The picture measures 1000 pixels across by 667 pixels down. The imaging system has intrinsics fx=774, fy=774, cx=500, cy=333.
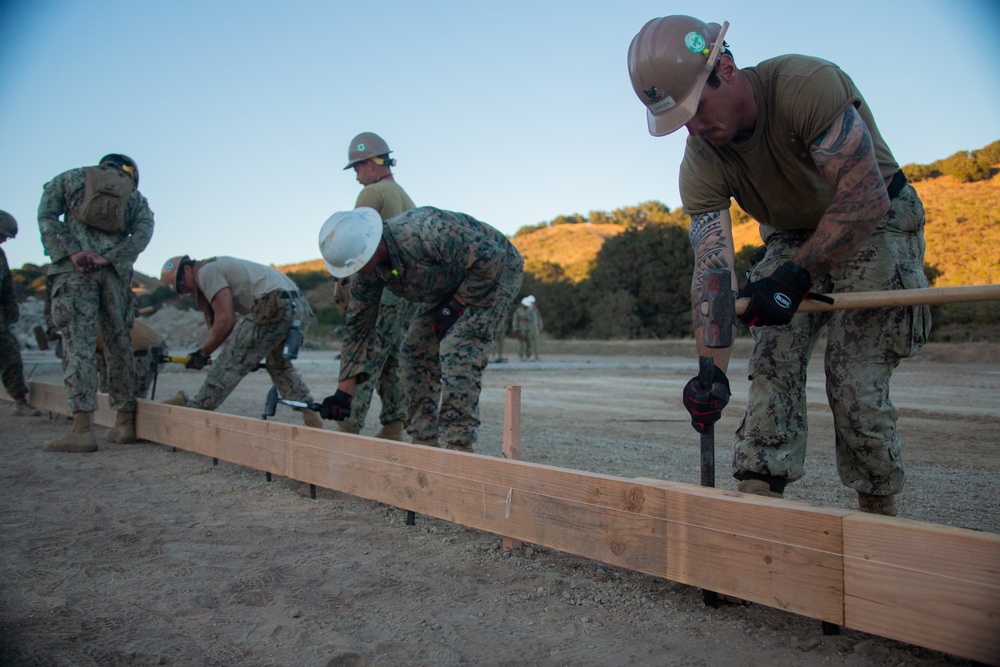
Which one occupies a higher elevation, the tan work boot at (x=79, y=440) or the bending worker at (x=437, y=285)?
the bending worker at (x=437, y=285)

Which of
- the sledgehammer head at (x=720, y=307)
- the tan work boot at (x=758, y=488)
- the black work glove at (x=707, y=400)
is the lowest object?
the tan work boot at (x=758, y=488)

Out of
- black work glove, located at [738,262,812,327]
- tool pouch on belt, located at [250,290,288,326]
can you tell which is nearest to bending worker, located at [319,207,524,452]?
tool pouch on belt, located at [250,290,288,326]

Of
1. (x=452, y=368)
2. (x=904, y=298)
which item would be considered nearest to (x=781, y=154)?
(x=904, y=298)

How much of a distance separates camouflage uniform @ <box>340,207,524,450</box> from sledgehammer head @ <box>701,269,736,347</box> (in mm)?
1873

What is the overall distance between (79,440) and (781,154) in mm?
5231

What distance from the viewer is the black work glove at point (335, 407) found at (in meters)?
4.26

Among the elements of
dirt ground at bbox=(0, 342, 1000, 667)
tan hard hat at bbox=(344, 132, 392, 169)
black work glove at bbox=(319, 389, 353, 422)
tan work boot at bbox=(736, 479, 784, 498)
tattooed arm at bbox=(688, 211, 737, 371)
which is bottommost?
dirt ground at bbox=(0, 342, 1000, 667)

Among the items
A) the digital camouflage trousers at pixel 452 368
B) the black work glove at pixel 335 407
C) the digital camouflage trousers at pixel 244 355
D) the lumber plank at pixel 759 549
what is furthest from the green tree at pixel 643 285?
the lumber plank at pixel 759 549

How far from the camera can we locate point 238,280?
6.31 m

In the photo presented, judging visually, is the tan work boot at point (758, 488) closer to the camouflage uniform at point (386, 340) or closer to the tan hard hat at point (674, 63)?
the tan hard hat at point (674, 63)

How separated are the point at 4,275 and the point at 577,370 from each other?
10938 mm

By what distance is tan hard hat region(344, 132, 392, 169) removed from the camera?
5.95 metres

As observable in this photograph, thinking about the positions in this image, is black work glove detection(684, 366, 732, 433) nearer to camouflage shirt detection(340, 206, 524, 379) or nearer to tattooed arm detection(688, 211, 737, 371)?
tattooed arm detection(688, 211, 737, 371)

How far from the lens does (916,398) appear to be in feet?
30.2
